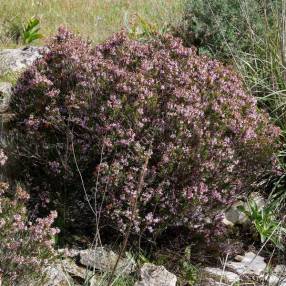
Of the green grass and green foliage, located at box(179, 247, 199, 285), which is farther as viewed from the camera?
the green grass

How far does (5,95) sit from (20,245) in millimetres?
2486

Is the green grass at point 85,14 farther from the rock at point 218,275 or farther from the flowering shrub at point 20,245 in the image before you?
the flowering shrub at point 20,245

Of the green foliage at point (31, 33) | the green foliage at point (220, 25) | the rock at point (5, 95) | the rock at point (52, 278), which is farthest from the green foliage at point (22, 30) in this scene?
the rock at point (52, 278)

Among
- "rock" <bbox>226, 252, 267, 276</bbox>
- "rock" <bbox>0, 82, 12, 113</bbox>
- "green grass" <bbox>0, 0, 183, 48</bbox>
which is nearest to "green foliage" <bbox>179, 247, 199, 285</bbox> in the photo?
"rock" <bbox>226, 252, 267, 276</bbox>

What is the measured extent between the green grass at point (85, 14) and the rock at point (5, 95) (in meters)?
2.21

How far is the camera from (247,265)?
4547 mm

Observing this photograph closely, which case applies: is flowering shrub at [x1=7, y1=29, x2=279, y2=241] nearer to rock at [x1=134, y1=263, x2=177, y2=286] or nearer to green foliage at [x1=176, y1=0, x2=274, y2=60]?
rock at [x1=134, y1=263, x2=177, y2=286]

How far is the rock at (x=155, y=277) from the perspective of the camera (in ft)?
Answer: 12.5

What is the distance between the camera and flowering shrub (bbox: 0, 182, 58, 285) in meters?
3.34

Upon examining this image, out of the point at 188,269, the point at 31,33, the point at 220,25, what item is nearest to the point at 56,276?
the point at 188,269

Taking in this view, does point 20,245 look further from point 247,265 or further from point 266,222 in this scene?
point 266,222

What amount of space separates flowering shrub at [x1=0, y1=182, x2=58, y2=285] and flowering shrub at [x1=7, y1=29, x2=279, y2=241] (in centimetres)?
56

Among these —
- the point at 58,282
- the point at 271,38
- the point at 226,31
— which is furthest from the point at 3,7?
the point at 58,282

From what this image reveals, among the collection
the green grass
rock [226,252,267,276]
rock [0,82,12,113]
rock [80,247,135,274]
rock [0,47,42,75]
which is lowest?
rock [226,252,267,276]
